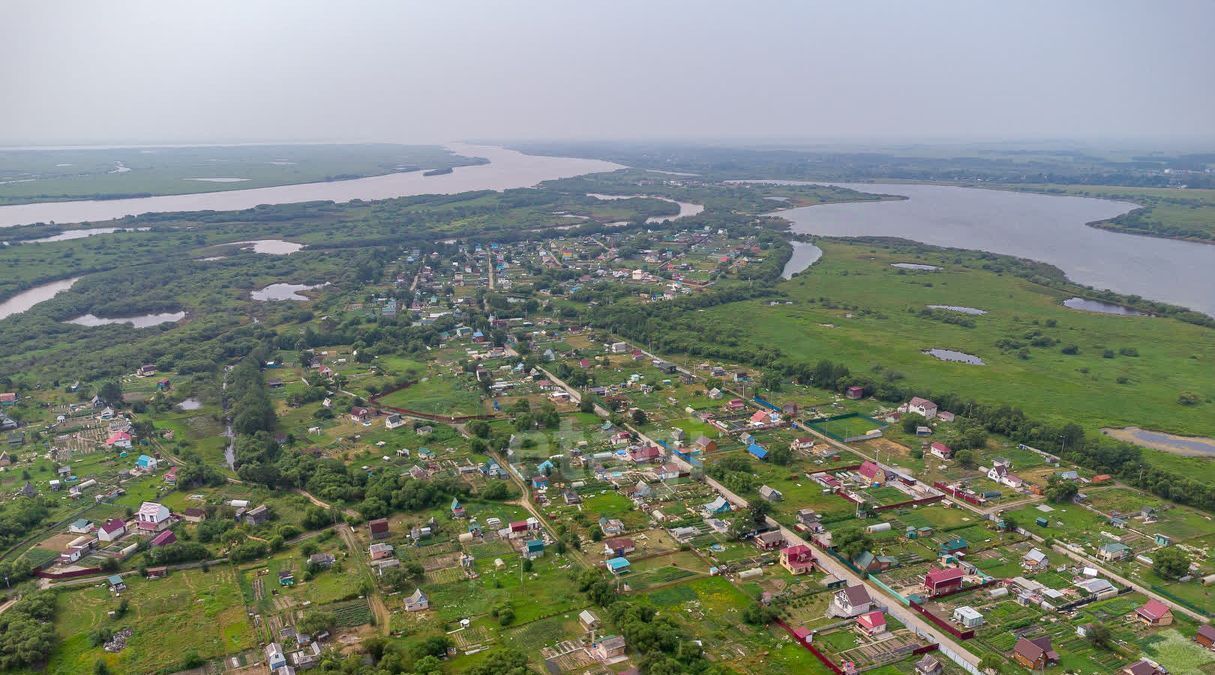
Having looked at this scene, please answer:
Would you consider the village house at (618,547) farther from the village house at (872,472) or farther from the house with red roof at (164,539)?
the house with red roof at (164,539)

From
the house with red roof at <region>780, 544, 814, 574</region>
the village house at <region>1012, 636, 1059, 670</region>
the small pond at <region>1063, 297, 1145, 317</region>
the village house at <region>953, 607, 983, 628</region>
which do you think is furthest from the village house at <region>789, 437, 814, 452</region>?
the small pond at <region>1063, 297, 1145, 317</region>

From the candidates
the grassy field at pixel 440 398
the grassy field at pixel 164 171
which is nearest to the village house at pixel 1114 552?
the grassy field at pixel 440 398

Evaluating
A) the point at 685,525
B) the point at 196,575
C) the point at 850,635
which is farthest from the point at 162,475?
the point at 850,635

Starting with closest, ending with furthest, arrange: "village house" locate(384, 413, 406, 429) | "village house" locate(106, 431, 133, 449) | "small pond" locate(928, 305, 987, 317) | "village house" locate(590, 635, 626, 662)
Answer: "village house" locate(590, 635, 626, 662), "village house" locate(106, 431, 133, 449), "village house" locate(384, 413, 406, 429), "small pond" locate(928, 305, 987, 317)

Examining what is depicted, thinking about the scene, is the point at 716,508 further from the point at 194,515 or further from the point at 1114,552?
the point at 194,515

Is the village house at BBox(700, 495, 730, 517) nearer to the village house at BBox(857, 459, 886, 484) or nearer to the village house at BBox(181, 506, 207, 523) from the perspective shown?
the village house at BBox(857, 459, 886, 484)

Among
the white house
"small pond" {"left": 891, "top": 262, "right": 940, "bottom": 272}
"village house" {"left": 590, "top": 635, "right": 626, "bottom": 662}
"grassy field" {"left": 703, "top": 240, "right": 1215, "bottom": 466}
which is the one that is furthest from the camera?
"small pond" {"left": 891, "top": 262, "right": 940, "bottom": 272}
